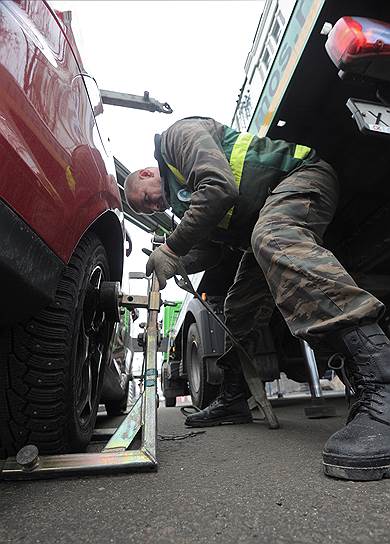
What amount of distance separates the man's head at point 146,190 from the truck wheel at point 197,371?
1.06 meters

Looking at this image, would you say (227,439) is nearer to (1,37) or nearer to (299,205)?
(299,205)

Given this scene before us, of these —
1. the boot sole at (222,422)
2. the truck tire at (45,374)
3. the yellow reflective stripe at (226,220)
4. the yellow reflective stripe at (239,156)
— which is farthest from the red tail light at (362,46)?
the boot sole at (222,422)

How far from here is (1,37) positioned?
704mm

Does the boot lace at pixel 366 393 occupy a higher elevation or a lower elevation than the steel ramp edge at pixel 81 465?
higher

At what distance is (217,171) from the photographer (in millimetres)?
1350

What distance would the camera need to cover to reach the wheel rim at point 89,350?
121 cm

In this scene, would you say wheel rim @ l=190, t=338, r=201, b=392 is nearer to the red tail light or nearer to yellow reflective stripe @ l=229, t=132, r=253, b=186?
yellow reflective stripe @ l=229, t=132, r=253, b=186

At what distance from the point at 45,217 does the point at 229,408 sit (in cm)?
149

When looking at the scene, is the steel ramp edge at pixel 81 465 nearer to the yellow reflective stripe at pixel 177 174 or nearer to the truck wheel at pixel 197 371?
the yellow reflective stripe at pixel 177 174

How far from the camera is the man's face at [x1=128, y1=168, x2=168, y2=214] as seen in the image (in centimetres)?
184

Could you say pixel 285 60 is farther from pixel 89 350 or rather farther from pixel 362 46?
pixel 89 350

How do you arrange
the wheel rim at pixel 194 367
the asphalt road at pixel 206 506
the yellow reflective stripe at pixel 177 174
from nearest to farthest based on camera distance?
the asphalt road at pixel 206 506 < the yellow reflective stripe at pixel 177 174 < the wheel rim at pixel 194 367

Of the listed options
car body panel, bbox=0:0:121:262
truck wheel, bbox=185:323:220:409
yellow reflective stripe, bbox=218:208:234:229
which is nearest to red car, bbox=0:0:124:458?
car body panel, bbox=0:0:121:262

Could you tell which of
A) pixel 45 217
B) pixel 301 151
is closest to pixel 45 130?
pixel 45 217
